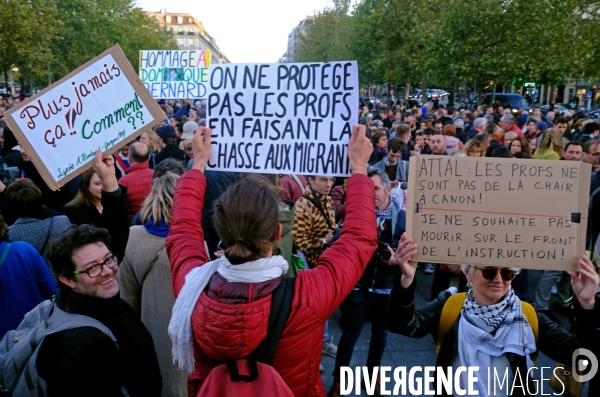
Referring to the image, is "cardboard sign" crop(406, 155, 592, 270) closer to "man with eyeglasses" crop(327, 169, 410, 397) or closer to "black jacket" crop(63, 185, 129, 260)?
"man with eyeglasses" crop(327, 169, 410, 397)

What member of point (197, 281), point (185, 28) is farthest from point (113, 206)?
point (185, 28)

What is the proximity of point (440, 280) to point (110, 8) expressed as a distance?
41397 mm

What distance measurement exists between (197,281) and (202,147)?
3.43ft

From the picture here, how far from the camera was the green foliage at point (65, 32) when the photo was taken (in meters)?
19.6

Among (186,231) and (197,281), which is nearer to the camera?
(197,281)

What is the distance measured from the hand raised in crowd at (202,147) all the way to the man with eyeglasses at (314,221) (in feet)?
4.72

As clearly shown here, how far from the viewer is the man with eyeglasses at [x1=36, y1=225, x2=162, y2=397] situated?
204 cm

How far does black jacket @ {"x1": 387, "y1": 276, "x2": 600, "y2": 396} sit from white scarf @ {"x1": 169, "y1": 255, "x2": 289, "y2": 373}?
2.57 feet

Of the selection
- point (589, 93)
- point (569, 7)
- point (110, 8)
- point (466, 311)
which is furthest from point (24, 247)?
point (589, 93)

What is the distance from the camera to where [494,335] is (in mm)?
2303

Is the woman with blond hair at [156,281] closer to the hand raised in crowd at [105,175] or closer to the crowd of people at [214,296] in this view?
the crowd of people at [214,296]

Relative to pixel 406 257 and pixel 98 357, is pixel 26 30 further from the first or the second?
pixel 406 257

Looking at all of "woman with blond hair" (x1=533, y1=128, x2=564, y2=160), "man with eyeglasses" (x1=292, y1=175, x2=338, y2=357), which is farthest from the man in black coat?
"woman with blond hair" (x1=533, y1=128, x2=564, y2=160)

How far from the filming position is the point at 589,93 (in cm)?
4344
